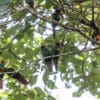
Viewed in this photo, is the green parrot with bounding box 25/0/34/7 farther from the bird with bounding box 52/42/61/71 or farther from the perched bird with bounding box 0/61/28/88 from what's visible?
the perched bird with bounding box 0/61/28/88

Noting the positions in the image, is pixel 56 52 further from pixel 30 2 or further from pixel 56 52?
pixel 30 2

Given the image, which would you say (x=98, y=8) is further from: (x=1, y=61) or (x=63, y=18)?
(x=1, y=61)

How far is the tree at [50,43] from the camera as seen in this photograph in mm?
1884

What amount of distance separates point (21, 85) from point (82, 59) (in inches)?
16.3

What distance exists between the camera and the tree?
6.18 ft

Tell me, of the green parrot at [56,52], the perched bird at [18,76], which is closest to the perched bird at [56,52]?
the green parrot at [56,52]

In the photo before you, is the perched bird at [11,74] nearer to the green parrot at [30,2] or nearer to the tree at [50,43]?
the tree at [50,43]

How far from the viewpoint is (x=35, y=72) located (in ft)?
7.57

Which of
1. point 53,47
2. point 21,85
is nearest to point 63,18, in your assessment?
point 53,47

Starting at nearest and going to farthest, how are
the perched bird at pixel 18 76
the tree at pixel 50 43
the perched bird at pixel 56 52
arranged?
1. the tree at pixel 50 43
2. the perched bird at pixel 56 52
3. the perched bird at pixel 18 76

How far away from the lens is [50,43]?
217cm

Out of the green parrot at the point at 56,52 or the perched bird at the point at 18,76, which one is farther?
the perched bird at the point at 18,76

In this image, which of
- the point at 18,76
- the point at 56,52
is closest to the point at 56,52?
the point at 56,52

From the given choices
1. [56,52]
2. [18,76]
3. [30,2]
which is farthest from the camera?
[18,76]
